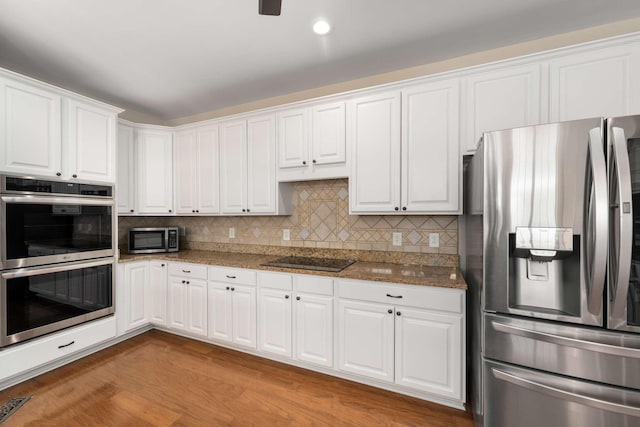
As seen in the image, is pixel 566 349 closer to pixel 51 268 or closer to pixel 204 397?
pixel 204 397

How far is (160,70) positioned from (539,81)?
3.12 metres

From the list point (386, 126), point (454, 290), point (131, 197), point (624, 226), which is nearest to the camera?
point (624, 226)

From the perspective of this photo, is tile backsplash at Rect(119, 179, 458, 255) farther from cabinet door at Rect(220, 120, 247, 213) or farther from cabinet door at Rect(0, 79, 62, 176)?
cabinet door at Rect(0, 79, 62, 176)

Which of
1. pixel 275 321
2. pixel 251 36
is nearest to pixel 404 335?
pixel 275 321

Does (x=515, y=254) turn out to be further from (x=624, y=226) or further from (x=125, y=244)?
(x=125, y=244)

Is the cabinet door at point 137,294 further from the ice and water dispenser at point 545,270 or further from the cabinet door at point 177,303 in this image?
the ice and water dispenser at point 545,270

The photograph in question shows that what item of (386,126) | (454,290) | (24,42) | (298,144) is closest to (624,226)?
(454,290)

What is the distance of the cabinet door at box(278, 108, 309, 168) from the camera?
2662 mm

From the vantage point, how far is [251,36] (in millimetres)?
2080

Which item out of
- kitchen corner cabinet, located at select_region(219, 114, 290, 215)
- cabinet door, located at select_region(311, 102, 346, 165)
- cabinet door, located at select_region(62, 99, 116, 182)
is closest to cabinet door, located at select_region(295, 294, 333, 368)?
kitchen corner cabinet, located at select_region(219, 114, 290, 215)

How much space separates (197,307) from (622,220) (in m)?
3.24

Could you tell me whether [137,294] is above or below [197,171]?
below

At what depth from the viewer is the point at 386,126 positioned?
232 cm

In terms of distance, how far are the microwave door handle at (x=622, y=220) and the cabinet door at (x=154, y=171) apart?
12.7 ft
